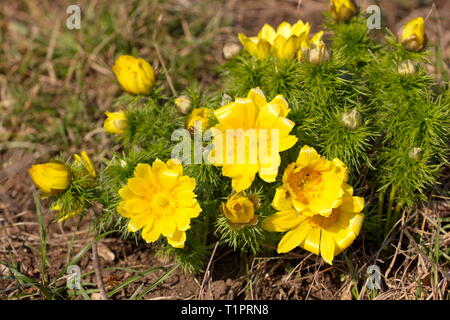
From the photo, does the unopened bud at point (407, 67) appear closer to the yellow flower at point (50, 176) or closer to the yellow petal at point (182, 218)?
the yellow petal at point (182, 218)

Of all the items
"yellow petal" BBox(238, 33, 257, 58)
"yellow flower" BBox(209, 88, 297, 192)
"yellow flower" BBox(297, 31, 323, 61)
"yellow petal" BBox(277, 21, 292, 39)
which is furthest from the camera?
"yellow petal" BBox(277, 21, 292, 39)

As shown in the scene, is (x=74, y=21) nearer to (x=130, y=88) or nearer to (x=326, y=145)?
(x=130, y=88)

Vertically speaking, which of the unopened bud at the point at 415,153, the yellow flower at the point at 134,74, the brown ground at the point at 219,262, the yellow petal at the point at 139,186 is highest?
the yellow flower at the point at 134,74

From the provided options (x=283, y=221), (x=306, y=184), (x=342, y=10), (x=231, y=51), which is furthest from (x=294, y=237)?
(x=342, y=10)

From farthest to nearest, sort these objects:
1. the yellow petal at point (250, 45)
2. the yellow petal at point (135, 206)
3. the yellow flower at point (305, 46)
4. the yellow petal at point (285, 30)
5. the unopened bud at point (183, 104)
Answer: the yellow petal at point (285, 30) → the yellow petal at point (250, 45) → the unopened bud at point (183, 104) → the yellow flower at point (305, 46) → the yellow petal at point (135, 206)

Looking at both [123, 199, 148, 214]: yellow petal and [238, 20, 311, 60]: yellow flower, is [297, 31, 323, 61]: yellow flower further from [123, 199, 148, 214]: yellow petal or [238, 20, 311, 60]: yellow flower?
[123, 199, 148, 214]: yellow petal

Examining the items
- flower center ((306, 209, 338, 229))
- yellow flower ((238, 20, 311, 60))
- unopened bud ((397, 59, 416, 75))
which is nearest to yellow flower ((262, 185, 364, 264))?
flower center ((306, 209, 338, 229))

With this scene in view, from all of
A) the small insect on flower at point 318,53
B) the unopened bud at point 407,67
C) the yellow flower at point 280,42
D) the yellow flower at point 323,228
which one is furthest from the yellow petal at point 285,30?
the yellow flower at point 323,228

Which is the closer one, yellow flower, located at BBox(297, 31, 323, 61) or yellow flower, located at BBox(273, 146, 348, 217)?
yellow flower, located at BBox(273, 146, 348, 217)

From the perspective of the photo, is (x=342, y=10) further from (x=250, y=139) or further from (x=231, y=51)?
(x=250, y=139)
